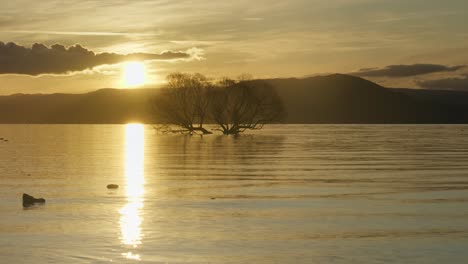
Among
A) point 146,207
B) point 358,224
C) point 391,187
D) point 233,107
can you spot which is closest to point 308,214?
point 358,224

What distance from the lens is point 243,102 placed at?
12112 centimetres

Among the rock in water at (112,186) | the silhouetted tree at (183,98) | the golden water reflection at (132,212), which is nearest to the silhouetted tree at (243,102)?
the silhouetted tree at (183,98)

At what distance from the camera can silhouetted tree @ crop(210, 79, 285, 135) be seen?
12100cm

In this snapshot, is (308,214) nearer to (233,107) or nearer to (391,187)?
(391,187)

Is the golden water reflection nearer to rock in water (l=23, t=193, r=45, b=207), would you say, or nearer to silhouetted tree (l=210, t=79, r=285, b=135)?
rock in water (l=23, t=193, r=45, b=207)

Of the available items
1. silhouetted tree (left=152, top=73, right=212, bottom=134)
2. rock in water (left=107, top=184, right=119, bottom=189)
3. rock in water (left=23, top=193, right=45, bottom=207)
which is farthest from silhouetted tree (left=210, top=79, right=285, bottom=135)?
rock in water (left=23, top=193, right=45, bottom=207)

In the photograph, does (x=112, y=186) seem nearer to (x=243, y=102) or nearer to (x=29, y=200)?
(x=29, y=200)

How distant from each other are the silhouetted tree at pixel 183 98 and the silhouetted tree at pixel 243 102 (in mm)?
2848

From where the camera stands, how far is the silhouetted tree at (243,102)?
12100cm

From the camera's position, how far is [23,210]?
23328 mm

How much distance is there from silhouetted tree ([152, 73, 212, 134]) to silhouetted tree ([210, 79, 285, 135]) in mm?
2848

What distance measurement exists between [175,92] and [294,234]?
109m

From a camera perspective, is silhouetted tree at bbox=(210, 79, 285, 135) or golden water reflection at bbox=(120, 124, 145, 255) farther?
silhouetted tree at bbox=(210, 79, 285, 135)

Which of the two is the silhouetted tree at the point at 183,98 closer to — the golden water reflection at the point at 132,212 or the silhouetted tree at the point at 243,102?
the silhouetted tree at the point at 243,102
